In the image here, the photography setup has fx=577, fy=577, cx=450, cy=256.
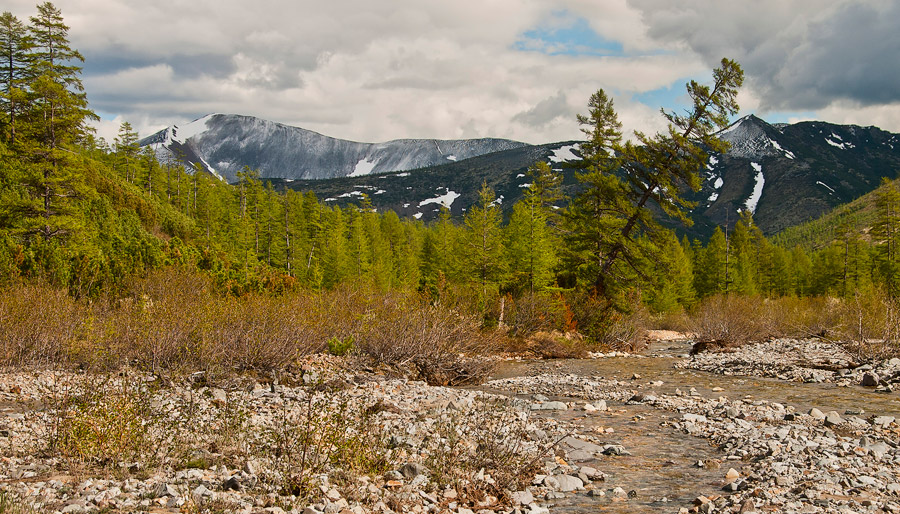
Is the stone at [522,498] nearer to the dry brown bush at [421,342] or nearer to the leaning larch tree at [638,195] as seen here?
the dry brown bush at [421,342]

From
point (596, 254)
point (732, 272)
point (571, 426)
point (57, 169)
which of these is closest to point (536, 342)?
point (596, 254)

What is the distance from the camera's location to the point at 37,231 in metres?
22.7

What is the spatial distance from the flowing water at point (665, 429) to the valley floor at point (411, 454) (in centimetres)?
4

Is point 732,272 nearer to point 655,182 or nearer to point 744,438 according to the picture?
point 655,182

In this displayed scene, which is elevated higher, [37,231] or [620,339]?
[37,231]

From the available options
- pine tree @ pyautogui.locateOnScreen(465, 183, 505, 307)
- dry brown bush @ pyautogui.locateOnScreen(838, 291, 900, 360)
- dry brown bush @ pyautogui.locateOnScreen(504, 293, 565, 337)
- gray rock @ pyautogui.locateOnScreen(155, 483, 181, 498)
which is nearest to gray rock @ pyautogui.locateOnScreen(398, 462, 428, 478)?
gray rock @ pyautogui.locateOnScreen(155, 483, 181, 498)

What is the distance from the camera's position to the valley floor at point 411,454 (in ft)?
17.5

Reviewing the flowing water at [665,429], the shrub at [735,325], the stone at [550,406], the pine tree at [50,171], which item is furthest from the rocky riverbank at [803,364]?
the pine tree at [50,171]

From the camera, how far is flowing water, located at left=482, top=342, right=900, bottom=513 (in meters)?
6.41

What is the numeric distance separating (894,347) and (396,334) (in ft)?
46.2

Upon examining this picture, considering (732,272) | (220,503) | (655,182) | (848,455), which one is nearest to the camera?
(220,503)

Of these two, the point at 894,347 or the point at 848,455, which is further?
the point at 894,347

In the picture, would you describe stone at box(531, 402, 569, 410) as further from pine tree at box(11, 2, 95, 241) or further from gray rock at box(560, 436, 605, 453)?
pine tree at box(11, 2, 95, 241)

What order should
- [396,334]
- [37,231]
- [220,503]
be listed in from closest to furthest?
[220,503], [396,334], [37,231]
